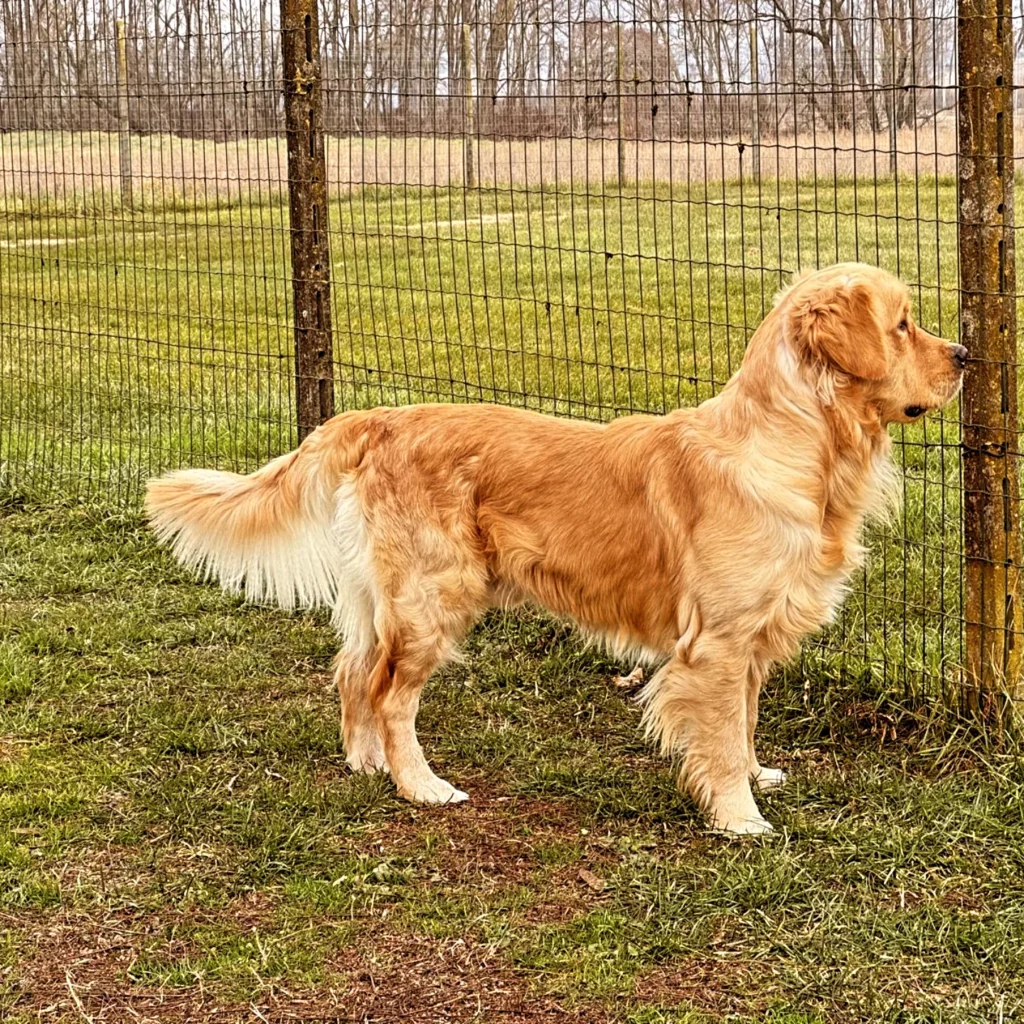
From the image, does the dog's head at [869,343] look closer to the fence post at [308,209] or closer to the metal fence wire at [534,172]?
the metal fence wire at [534,172]

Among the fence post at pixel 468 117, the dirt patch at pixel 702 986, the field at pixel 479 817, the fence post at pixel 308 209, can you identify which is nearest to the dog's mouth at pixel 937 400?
the field at pixel 479 817

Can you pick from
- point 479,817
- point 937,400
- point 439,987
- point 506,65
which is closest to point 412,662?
point 479,817

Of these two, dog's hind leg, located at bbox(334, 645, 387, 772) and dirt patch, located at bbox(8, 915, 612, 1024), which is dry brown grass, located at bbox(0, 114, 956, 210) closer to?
dog's hind leg, located at bbox(334, 645, 387, 772)

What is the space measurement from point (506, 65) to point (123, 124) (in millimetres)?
2819

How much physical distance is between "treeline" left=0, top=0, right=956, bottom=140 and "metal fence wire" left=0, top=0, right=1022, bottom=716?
0.05 feet

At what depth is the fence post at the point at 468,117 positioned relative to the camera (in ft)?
18.9

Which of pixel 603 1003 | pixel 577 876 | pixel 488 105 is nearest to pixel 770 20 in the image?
pixel 488 105

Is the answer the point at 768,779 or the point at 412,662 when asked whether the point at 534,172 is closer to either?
the point at 412,662

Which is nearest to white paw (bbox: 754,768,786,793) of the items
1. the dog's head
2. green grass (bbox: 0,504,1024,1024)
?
green grass (bbox: 0,504,1024,1024)

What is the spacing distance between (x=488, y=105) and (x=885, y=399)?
2537 millimetres

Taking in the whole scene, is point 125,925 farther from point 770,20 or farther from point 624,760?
point 770,20

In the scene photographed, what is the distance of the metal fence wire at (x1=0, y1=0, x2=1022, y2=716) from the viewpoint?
14.4 ft

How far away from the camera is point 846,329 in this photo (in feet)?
12.6

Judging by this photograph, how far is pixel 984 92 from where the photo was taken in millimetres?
4105
